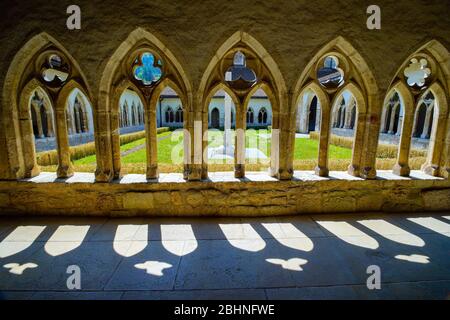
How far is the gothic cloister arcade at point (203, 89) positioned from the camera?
105 inches

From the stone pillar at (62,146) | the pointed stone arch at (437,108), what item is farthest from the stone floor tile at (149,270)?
the pointed stone arch at (437,108)

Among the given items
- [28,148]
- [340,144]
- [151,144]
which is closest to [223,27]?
[151,144]

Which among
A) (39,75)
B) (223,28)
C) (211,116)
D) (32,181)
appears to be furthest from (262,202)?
(211,116)

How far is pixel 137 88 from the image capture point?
283cm

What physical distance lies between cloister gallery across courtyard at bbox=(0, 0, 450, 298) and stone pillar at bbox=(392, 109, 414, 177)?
0.02 m

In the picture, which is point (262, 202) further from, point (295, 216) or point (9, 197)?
point (9, 197)

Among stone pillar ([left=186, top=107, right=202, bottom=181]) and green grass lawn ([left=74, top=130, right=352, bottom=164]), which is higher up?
stone pillar ([left=186, top=107, right=202, bottom=181])

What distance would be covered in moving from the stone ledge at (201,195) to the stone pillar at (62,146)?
0.36ft

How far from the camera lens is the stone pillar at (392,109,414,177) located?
3150 mm

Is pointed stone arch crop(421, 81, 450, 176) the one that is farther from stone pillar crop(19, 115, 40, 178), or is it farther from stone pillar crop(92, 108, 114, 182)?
stone pillar crop(19, 115, 40, 178)

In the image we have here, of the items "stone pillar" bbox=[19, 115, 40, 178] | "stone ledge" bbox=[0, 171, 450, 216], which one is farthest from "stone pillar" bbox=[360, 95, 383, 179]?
"stone pillar" bbox=[19, 115, 40, 178]

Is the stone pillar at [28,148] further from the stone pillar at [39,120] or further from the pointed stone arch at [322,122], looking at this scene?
the stone pillar at [39,120]

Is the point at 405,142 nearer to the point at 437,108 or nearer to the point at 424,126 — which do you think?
the point at 437,108

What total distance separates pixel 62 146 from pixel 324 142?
11.5 feet
